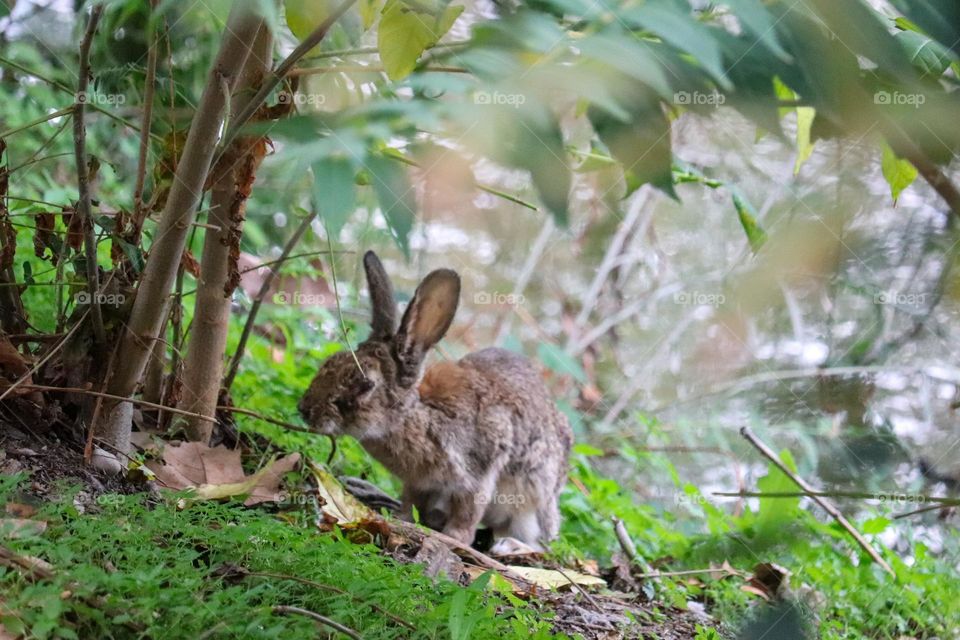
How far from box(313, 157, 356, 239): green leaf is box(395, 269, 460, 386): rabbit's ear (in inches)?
135

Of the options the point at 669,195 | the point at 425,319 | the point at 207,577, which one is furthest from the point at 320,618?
the point at 425,319

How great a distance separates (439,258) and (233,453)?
5.16ft

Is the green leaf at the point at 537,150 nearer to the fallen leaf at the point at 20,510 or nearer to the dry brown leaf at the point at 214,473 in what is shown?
the fallen leaf at the point at 20,510

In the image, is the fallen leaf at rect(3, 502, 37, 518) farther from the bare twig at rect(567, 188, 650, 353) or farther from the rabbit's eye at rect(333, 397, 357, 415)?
the bare twig at rect(567, 188, 650, 353)

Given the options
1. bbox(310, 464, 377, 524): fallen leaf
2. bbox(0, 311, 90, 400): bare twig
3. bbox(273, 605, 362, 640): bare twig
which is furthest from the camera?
bbox(310, 464, 377, 524): fallen leaf

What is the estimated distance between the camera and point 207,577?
7.76ft

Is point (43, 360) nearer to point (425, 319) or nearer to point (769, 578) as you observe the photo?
point (425, 319)

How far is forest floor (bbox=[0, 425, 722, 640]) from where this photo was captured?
1.98 metres

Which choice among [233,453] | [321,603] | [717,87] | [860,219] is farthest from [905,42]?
[233,453]

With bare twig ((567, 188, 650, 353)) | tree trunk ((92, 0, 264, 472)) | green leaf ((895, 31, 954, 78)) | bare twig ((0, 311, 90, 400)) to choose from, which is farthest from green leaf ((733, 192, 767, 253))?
bare twig ((0, 311, 90, 400))

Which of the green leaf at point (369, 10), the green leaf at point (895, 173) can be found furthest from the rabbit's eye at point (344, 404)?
the green leaf at point (895, 173)

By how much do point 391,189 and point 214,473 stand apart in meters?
2.82

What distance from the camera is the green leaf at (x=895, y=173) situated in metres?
1.56

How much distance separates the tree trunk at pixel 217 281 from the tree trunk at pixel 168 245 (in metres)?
0.28
